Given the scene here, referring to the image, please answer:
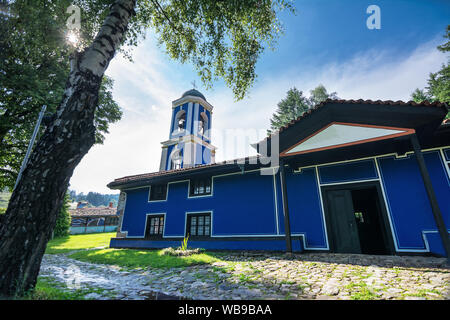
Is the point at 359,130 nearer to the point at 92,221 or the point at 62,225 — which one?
the point at 62,225

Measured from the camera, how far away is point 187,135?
58.6 ft

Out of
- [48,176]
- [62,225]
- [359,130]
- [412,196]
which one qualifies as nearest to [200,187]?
[359,130]

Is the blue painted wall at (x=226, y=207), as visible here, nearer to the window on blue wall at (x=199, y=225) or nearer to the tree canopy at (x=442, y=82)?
the window on blue wall at (x=199, y=225)

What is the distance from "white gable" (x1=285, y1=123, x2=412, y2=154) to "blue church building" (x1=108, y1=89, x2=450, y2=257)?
0.03 m

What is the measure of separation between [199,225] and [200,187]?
6.92 feet

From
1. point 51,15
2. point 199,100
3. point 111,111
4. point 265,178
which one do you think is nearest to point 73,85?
point 51,15

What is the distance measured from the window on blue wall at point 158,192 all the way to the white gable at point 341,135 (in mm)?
8348

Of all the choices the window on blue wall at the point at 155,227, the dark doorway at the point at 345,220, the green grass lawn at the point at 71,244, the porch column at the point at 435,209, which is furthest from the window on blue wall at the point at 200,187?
the porch column at the point at 435,209

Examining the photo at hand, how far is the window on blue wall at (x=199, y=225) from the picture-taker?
33.2ft

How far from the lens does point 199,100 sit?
1867 cm

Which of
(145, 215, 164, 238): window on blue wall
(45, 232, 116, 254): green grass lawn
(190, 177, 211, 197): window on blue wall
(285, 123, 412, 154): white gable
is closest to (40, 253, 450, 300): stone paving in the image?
(285, 123, 412, 154): white gable

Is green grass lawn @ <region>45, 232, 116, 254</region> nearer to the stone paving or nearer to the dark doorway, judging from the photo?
the stone paving
